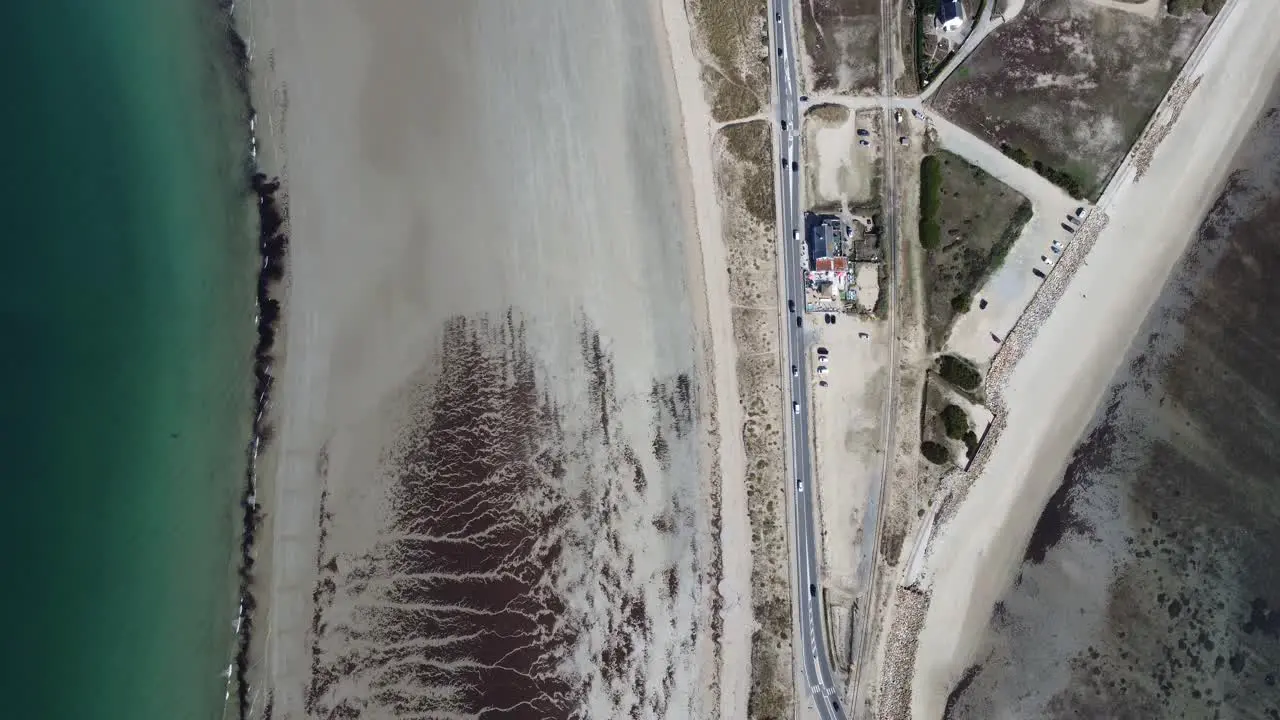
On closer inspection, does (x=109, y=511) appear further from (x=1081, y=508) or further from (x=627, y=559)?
(x=1081, y=508)

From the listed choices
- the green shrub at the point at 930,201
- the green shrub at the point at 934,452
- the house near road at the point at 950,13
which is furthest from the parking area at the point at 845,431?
the house near road at the point at 950,13

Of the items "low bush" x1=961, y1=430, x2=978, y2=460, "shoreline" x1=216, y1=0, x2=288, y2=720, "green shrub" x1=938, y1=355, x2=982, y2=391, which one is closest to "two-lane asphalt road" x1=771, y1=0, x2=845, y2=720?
"green shrub" x1=938, y1=355, x2=982, y2=391

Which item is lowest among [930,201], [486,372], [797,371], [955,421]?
[955,421]

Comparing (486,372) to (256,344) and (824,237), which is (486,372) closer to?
(256,344)

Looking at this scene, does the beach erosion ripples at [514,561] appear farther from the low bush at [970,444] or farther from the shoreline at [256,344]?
the low bush at [970,444]

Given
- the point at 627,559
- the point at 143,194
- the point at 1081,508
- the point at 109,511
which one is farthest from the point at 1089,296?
the point at 109,511

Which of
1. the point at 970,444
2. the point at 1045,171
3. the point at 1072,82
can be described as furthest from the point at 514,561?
the point at 1072,82

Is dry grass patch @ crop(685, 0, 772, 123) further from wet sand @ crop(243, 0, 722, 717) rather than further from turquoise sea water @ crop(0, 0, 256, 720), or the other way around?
turquoise sea water @ crop(0, 0, 256, 720)
